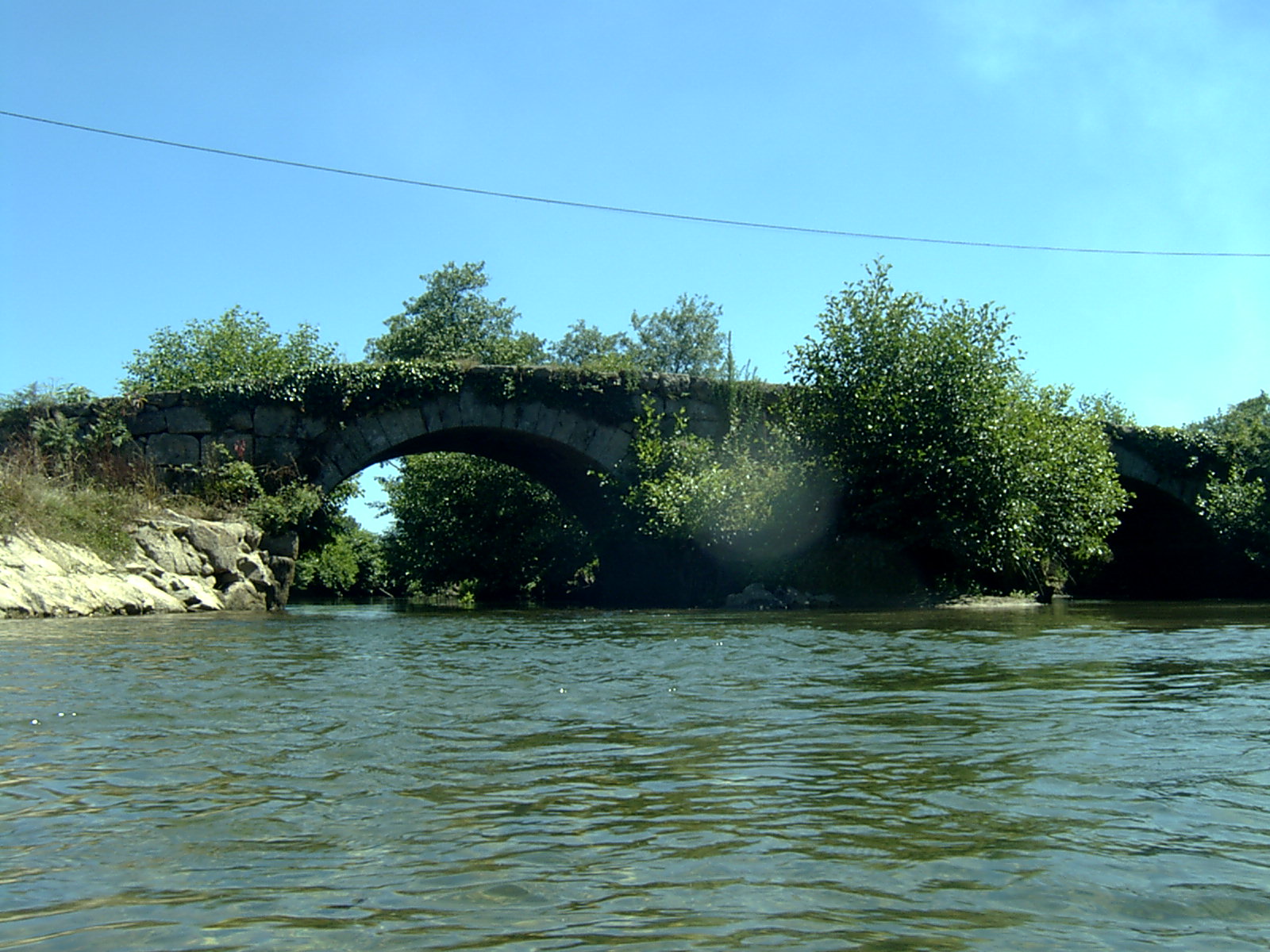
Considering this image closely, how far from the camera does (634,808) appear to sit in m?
3.25

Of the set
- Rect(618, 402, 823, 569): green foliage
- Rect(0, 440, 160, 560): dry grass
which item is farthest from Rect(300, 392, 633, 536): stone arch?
Rect(0, 440, 160, 560): dry grass


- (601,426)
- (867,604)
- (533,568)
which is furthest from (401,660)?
(533,568)

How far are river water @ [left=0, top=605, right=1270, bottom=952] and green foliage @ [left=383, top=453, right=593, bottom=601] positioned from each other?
71.6 feet

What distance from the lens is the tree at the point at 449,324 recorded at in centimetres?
4106

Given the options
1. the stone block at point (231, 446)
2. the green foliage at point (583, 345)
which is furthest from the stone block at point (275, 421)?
the green foliage at point (583, 345)

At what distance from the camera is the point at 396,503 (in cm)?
3003

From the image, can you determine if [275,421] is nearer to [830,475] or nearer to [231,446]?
[231,446]

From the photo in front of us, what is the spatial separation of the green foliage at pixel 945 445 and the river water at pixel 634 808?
9.71 m

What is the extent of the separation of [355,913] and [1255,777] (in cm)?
285

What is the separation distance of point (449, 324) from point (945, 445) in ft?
96.7

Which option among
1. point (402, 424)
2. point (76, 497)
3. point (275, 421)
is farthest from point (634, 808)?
point (402, 424)

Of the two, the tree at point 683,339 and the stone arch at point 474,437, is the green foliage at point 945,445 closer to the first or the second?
the stone arch at point 474,437

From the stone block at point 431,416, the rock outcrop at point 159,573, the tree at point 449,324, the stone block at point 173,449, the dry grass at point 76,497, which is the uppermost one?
the tree at point 449,324

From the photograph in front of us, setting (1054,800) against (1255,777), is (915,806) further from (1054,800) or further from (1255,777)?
(1255,777)
